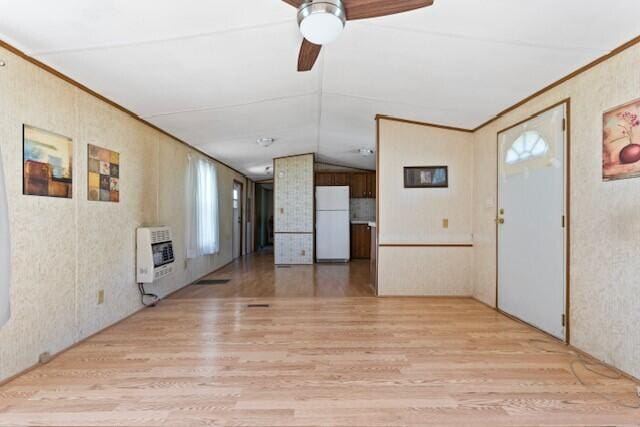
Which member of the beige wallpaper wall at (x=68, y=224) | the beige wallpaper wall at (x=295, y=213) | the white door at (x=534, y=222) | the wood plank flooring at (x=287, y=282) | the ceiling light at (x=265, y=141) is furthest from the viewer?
the beige wallpaper wall at (x=295, y=213)

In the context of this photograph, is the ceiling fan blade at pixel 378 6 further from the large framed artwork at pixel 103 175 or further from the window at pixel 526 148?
the large framed artwork at pixel 103 175

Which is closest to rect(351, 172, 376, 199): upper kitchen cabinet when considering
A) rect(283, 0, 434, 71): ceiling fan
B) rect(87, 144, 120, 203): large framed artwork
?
rect(87, 144, 120, 203): large framed artwork

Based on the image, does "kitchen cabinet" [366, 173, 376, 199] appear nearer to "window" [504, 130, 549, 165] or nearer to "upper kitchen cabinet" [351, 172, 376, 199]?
"upper kitchen cabinet" [351, 172, 376, 199]

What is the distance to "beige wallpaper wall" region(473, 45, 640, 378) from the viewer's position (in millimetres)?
2090

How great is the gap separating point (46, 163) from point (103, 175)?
25.2 inches

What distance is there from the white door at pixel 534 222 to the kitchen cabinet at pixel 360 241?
14.9ft

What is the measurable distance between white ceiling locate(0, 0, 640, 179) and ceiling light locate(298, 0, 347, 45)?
0.35 meters

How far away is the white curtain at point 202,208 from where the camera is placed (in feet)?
16.1

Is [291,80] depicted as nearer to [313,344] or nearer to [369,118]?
[369,118]

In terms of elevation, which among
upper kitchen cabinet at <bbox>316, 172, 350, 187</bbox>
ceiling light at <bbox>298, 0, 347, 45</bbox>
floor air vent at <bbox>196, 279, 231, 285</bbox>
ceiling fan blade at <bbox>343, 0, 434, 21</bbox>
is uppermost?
ceiling fan blade at <bbox>343, 0, 434, 21</bbox>

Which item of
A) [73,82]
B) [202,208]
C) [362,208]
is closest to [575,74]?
[73,82]

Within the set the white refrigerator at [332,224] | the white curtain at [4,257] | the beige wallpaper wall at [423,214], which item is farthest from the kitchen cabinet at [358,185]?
the white curtain at [4,257]

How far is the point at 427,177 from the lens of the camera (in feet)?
13.8

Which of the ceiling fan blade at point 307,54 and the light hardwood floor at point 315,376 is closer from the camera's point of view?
the light hardwood floor at point 315,376
